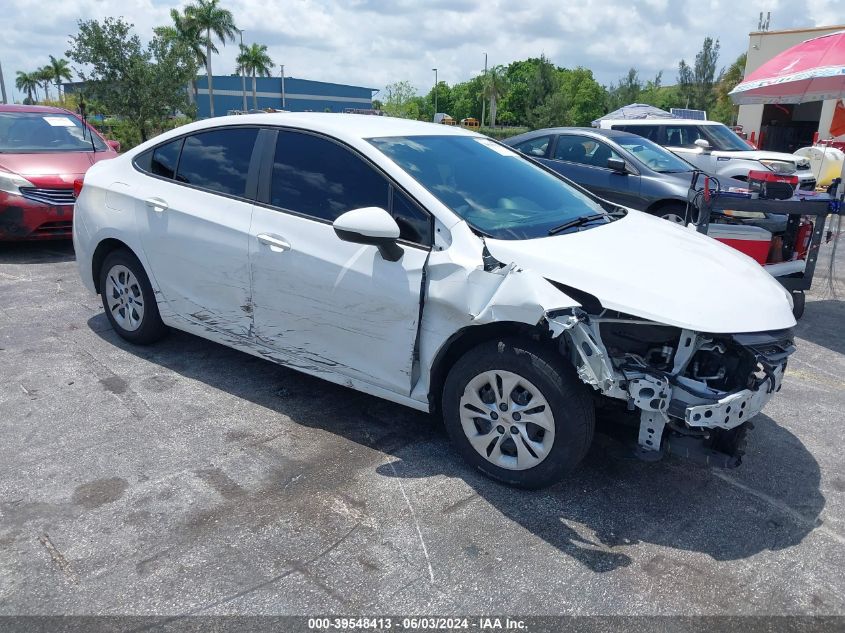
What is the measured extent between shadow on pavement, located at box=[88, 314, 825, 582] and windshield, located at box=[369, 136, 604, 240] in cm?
126

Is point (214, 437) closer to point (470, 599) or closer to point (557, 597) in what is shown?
point (470, 599)

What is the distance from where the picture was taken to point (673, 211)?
8.64m

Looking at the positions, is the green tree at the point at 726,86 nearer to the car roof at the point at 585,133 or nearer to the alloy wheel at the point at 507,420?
the car roof at the point at 585,133

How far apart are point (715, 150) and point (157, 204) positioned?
10.4 metres

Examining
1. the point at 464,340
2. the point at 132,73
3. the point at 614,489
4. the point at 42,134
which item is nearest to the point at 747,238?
the point at 614,489

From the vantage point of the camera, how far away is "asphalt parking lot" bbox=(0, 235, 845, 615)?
2.63 m

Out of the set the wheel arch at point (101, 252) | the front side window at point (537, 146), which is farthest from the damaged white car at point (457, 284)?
the front side window at point (537, 146)

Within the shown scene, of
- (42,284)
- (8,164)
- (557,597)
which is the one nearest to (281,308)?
A: (557,597)

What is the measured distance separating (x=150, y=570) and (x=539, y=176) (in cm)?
310

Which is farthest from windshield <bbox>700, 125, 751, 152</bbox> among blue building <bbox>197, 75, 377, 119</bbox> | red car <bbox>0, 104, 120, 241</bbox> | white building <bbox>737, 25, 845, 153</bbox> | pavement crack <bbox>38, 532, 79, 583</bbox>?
blue building <bbox>197, 75, 377, 119</bbox>

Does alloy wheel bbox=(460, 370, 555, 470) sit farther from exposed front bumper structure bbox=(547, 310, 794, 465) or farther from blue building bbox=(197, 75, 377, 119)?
blue building bbox=(197, 75, 377, 119)

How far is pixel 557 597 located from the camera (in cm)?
262

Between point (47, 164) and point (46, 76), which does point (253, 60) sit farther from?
point (47, 164)

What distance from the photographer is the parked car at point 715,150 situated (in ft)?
35.7
